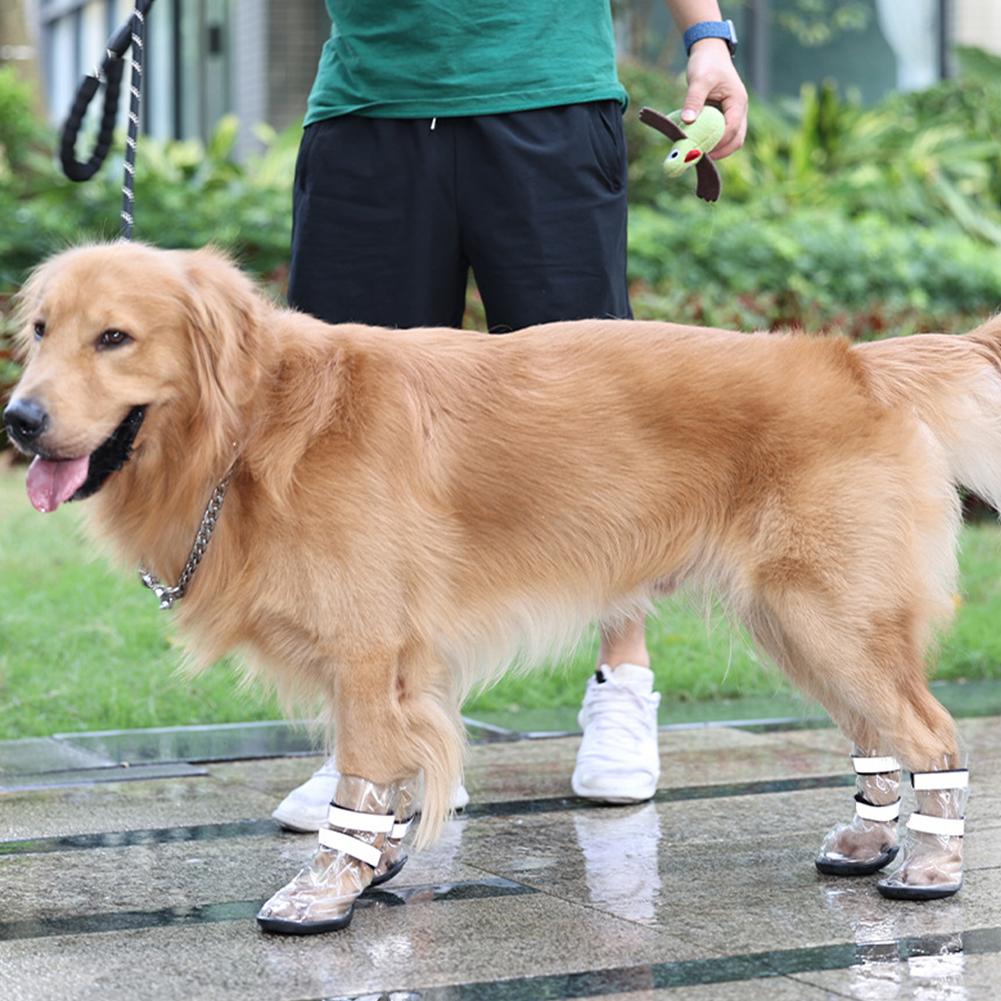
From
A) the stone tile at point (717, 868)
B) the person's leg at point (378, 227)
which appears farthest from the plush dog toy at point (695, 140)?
the stone tile at point (717, 868)

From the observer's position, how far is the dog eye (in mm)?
3221

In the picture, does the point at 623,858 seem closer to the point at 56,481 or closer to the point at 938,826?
the point at 938,826

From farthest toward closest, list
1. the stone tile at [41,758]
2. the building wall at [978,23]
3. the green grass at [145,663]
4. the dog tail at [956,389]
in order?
the building wall at [978,23] → the green grass at [145,663] → the stone tile at [41,758] → the dog tail at [956,389]

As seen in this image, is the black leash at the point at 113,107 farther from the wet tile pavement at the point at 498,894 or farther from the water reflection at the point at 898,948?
the water reflection at the point at 898,948

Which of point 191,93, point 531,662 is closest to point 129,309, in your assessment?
point 531,662

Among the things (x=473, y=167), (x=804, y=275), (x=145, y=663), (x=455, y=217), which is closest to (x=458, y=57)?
(x=473, y=167)

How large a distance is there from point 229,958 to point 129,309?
1259mm

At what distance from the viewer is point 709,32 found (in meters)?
4.27

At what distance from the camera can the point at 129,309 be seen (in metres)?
3.23

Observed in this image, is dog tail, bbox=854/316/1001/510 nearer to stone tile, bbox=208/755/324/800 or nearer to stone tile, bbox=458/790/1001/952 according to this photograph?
stone tile, bbox=458/790/1001/952

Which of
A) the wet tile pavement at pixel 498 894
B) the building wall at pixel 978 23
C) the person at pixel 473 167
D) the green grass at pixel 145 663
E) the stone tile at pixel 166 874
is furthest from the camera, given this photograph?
the building wall at pixel 978 23

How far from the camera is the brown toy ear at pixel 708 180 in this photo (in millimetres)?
4133

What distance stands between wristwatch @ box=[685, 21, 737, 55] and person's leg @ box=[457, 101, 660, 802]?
0.84ft

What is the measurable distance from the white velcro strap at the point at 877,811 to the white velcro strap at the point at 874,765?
0.27 ft
